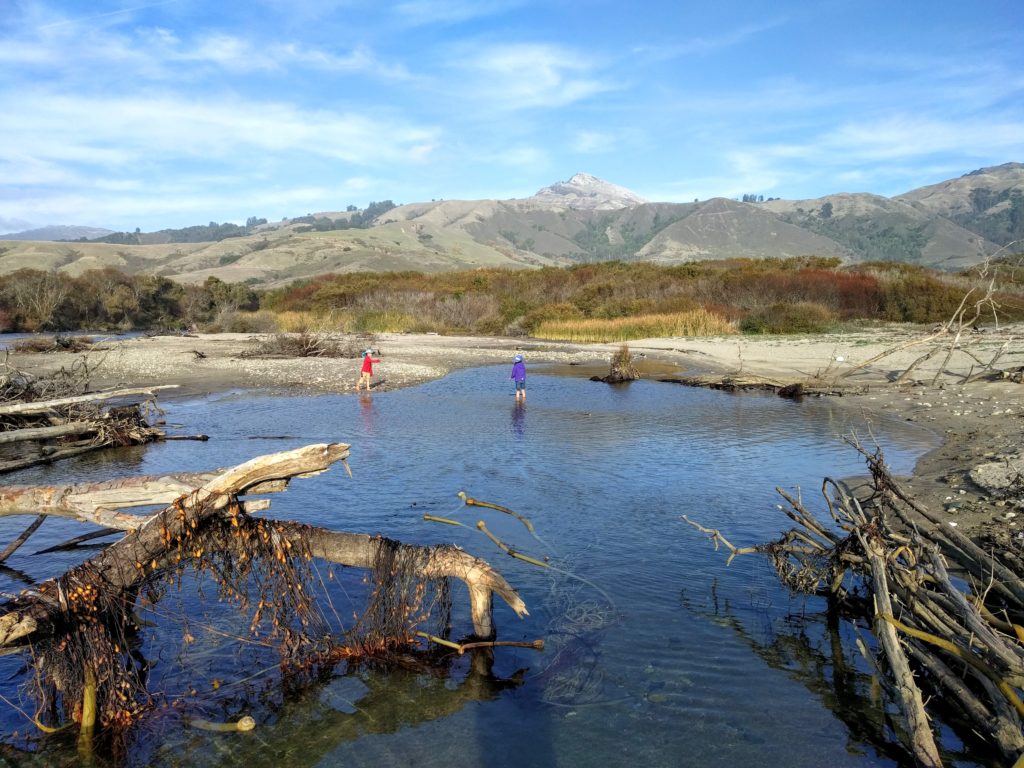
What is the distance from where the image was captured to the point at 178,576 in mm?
5691

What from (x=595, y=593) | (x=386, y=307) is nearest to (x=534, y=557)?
(x=595, y=593)

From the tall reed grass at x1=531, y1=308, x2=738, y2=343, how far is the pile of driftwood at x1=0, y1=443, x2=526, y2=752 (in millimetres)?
33574

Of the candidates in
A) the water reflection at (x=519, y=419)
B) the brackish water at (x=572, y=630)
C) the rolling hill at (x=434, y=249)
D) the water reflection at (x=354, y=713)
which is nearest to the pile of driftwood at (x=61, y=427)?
the brackish water at (x=572, y=630)

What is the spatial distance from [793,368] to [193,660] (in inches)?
928

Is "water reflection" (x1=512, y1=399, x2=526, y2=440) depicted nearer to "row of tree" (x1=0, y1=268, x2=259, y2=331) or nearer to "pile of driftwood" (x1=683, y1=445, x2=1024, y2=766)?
"pile of driftwood" (x1=683, y1=445, x2=1024, y2=766)

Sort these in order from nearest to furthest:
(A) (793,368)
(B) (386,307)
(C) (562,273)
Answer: (A) (793,368)
(B) (386,307)
(C) (562,273)

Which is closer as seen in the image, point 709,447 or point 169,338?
point 709,447

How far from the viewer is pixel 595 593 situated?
305 inches

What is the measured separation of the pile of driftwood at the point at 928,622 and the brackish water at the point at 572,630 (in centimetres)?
45

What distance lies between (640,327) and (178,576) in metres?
35.6

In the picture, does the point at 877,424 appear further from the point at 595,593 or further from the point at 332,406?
the point at 332,406

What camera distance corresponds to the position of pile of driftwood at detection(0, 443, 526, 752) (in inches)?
193

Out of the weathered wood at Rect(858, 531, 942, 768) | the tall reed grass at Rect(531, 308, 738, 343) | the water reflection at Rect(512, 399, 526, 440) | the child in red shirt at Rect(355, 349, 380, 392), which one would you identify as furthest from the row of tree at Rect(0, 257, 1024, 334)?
the weathered wood at Rect(858, 531, 942, 768)

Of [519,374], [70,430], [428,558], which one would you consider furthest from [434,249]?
[428,558]
